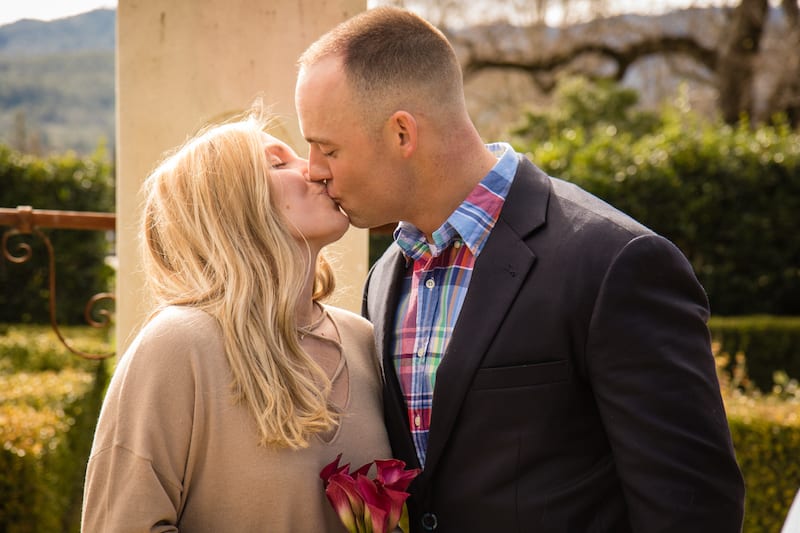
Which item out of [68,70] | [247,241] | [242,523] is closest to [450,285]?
[247,241]

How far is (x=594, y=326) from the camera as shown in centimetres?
193

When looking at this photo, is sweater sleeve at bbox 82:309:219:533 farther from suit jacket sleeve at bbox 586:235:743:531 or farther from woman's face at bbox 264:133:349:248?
suit jacket sleeve at bbox 586:235:743:531

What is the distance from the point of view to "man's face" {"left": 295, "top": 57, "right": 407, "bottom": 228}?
7.51 ft

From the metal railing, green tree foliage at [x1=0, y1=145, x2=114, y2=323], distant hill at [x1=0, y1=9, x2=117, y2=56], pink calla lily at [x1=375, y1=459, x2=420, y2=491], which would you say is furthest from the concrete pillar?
distant hill at [x1=0, y1=9, x2=117, y2=56]

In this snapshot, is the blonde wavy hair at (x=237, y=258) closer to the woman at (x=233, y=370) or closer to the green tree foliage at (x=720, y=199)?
the woman at (x=233, y=370)

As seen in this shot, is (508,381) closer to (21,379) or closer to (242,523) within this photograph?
(242,523)

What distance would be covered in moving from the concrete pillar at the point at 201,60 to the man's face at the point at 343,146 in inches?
33.9

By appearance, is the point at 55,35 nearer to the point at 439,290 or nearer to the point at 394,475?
the point at 439,290

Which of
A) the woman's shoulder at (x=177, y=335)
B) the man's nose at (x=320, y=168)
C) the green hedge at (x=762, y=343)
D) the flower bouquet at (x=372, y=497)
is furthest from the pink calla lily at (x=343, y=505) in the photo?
the green hedge at (x=762, y=343)

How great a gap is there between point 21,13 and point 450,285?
5.90m

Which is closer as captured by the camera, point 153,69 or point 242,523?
point 242,523

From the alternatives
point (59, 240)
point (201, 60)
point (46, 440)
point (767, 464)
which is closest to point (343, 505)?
point (201, 60)

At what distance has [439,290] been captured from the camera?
2279mm

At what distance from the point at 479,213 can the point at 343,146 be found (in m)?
0.38
